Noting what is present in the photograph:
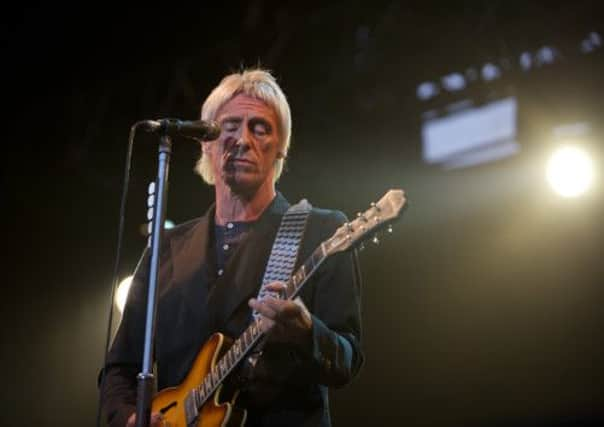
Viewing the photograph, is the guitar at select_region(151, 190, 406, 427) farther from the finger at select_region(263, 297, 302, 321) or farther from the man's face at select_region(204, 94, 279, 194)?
the man's face at select_region(204, 94, 279, 194)

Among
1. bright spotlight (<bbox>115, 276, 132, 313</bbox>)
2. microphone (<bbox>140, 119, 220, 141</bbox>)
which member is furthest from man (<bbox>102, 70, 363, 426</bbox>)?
bright spotlight (<bbox>115, 276, 132, 313</bbox>)

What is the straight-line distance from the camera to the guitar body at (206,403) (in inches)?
91.1

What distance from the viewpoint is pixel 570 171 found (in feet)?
20.6

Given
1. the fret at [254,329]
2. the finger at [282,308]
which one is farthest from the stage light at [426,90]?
the finger at [282,308]

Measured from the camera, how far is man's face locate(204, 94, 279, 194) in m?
2.93

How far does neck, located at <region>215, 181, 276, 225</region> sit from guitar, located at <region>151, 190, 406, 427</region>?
545mm

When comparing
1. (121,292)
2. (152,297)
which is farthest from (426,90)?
(152,297)

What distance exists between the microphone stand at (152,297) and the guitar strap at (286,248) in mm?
390

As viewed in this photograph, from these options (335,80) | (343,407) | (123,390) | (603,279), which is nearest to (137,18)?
(335,80)

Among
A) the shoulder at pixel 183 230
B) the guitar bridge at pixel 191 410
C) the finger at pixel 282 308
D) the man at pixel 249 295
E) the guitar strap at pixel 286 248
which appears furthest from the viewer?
the shoulder at pixel 183 230

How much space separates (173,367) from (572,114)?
456 centimetres

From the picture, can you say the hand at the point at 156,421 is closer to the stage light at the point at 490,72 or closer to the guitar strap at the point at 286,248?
the guitar strap at the point at 286,248

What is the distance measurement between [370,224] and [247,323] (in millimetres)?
561

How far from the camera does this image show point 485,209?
7.00 m
